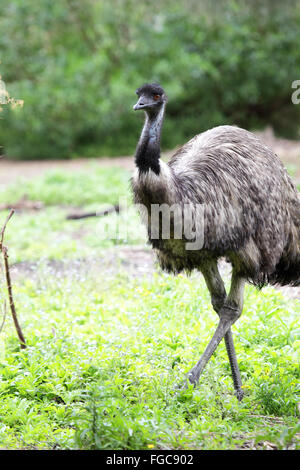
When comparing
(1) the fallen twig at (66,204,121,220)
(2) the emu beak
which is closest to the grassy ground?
(2) the emu beak

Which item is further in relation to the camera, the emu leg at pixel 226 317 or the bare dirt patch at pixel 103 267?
the bare dirt patch at pixel 103 267

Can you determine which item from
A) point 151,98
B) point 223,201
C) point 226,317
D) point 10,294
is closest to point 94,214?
point 10,294

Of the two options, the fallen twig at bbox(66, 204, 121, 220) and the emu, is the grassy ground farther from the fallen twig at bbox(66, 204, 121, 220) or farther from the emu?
the fallen twig at bbox(66, 204, 121, 220)

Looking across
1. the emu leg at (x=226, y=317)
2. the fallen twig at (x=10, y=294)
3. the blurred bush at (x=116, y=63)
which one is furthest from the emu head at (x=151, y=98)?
the blurred bush at (x=116, y=63)

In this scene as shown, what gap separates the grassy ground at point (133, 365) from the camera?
3.43m

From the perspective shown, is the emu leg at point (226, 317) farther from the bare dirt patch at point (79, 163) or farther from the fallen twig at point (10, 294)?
the bare dirt patch at point (79, 163)

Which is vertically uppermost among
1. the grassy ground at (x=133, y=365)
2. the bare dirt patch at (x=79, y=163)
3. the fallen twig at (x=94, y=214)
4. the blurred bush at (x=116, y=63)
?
the blurred bush at (x=116, y=63)

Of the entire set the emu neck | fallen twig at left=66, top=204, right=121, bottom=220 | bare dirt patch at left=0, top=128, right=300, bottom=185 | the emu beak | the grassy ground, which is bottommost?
the grassy ground

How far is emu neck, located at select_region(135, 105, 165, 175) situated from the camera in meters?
3.52

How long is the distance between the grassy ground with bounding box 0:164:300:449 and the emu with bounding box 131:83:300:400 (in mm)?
250

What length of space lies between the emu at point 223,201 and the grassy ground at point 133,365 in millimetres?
250

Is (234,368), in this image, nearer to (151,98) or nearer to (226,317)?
(226,317)
